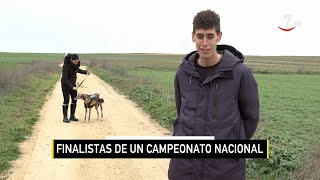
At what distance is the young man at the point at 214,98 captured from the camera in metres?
3.00

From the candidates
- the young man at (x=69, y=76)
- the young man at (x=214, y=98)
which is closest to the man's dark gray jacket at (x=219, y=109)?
the young man at (x=214, y=98)

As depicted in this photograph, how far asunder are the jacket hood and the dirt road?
400cm

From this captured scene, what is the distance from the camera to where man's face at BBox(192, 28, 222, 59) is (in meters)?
3.00

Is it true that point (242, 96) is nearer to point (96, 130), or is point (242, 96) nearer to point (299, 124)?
point (96, 130)

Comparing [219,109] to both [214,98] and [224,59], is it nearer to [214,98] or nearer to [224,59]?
[214,98]

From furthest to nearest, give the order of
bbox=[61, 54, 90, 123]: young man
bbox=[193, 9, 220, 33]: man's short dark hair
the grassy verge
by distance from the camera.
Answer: bbox=[61, 54, 90, 123]: young man
the grassy verge
bbox=[193, 9, 220, 33]: man's short dark hair

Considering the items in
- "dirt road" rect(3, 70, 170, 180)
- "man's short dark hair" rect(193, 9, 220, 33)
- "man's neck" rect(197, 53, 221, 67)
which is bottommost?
"dirt road" rect(3, 70, 170, 180)

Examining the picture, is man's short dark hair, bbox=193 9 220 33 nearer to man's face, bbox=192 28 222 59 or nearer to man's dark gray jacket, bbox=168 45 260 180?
man's face, bbox=192 28 222 59

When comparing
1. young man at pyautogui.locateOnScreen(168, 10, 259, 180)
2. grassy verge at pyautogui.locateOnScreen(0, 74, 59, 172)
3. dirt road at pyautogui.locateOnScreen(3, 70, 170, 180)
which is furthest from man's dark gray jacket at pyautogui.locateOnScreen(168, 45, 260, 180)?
grassy verge at pyautogui.locateOnScreen(0, 74, 59, 172)

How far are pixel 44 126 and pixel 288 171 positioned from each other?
6.98m

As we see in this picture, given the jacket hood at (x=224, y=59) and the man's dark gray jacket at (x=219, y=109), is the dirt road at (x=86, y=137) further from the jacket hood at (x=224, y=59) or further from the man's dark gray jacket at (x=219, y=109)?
the jacket hood at (x=224, y=59)

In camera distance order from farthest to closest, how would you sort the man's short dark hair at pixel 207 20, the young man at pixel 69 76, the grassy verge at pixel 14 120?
the young man at pixel 69 76, the grassy verge at pixel 14 120, the man's short dark hair at pixel 207 20

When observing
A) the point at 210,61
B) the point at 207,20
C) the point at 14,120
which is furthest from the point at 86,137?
the point at 207,20

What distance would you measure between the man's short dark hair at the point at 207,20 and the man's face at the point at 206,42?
30 millimetres
